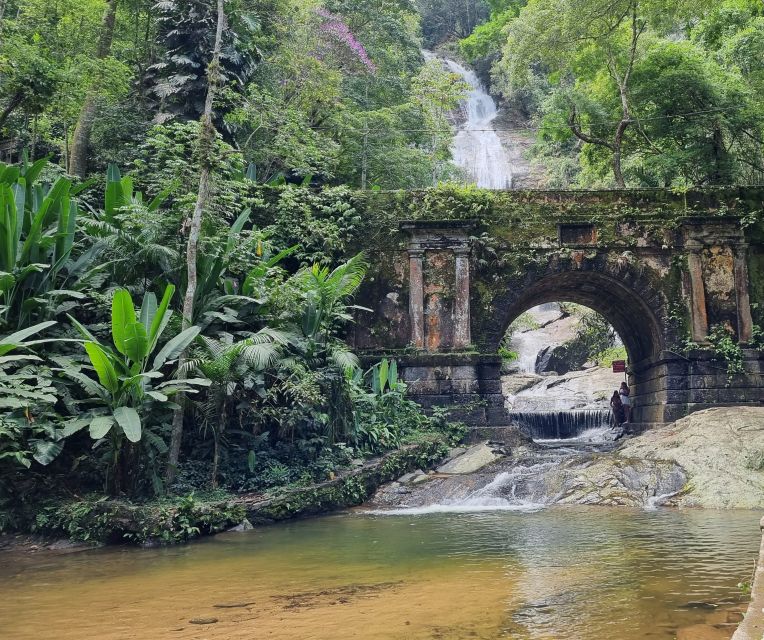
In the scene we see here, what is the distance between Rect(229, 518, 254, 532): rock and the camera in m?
8.76

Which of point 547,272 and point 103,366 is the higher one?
point 547,272

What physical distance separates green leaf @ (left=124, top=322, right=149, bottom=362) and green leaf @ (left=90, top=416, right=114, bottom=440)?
0.75 m

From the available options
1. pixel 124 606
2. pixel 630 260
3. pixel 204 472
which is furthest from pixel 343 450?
pixel 630 260

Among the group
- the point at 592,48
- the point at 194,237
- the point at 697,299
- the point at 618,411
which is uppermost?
the point at 592,48

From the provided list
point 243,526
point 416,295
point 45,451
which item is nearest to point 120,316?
point 45,451

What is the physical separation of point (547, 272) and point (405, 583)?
Result: 1153 centimetres

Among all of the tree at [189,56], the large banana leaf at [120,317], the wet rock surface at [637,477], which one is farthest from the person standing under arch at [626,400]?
the large banana leaf at [120,317]

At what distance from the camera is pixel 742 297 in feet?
51.5

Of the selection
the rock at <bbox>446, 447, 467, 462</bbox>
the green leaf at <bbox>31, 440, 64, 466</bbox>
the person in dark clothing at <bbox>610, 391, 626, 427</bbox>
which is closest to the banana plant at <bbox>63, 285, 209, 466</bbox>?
the green leaf at <bbox>31, 440, 64, 466</bbox>

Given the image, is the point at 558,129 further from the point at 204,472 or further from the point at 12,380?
the point at 12,380

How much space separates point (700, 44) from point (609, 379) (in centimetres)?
1073

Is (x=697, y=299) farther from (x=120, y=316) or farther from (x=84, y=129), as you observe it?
(x=84, y=129)

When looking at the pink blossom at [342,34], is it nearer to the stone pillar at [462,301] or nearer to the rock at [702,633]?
the stone pillar at [462,301]

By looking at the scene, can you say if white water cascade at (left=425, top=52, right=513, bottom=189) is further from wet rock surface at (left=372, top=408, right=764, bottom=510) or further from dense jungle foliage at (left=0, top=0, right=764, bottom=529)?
wet rock surface at (left=372, top=408, right=764, bottom=510)
